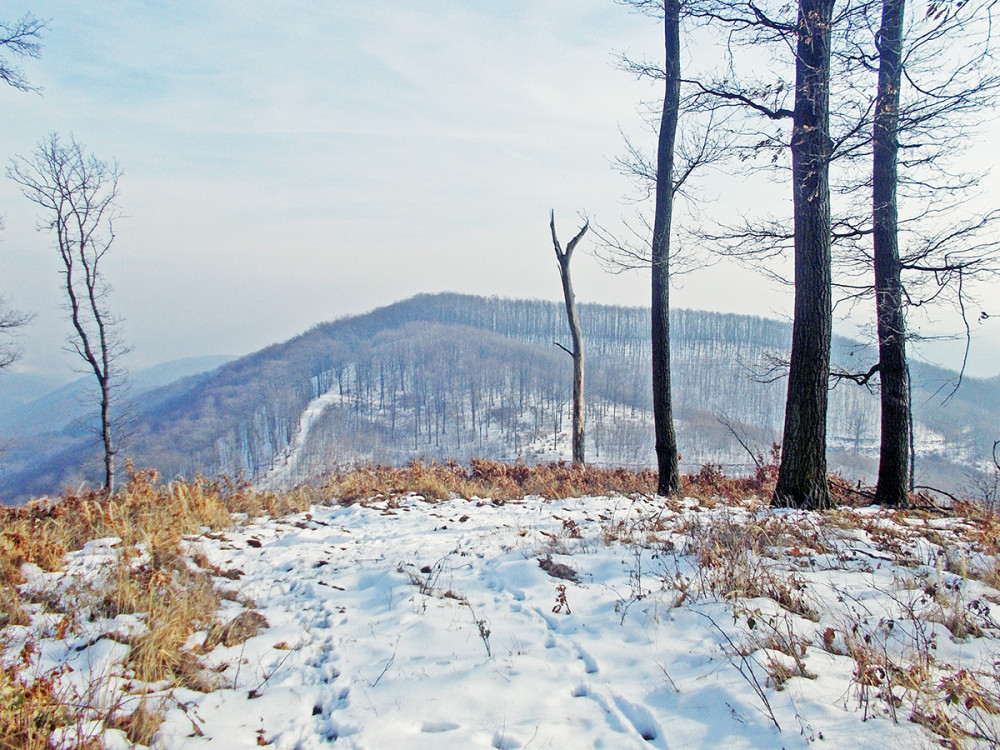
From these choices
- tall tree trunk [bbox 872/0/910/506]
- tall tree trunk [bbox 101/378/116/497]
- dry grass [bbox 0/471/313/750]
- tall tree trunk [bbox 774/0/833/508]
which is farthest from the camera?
tall tree trunk [bbox 101/378/116/497]

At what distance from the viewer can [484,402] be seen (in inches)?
3625

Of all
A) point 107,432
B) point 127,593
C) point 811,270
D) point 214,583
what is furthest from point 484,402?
point 127,593

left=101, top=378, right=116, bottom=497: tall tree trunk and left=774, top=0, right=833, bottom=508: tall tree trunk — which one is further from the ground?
left=774, top=0, right=833, bottom=508: tall tree trunk

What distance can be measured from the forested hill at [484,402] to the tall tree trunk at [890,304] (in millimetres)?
53088

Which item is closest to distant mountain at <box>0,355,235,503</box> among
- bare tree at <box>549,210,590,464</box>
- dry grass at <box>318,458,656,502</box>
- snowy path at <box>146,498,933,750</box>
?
dry grass at <box>318,458,656,502</box>

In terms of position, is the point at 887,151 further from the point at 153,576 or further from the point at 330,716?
the point at 153,576

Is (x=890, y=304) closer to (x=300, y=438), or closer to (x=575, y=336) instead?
(x=575, y=336)

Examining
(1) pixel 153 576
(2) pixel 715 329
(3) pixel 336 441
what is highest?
(2) pixel 715 329

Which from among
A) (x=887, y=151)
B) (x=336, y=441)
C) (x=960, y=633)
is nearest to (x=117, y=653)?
(x=960, y=633)

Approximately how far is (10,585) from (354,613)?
2357mm

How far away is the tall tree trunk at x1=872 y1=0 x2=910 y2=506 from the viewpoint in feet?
23.2

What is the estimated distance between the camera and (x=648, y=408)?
92438 millimetres

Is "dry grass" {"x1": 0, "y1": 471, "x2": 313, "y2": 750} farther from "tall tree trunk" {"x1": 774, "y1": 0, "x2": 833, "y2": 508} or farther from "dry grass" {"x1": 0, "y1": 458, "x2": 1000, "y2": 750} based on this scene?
"tall tree trunk" {"x1": 774, "y1": 0, "x2": 833, "y2": 508}

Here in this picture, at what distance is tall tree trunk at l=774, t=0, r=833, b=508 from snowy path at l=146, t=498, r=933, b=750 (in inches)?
128
